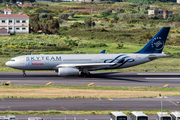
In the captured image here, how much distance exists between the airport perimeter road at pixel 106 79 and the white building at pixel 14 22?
62.6 meters

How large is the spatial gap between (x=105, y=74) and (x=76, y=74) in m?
8.00

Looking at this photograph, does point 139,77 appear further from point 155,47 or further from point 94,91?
point 94,91

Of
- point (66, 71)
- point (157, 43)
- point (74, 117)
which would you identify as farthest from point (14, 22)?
point (74, 117)

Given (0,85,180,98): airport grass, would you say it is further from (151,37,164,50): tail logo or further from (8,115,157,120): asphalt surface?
(151,37,164,50): tail logo

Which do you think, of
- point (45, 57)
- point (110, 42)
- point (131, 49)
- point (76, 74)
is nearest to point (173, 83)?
point (76, 74)

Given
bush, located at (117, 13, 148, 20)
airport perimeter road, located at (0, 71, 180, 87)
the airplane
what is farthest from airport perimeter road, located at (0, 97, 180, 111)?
bush, located at (117, 13, 148, 20)

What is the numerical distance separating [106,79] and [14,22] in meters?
75.9

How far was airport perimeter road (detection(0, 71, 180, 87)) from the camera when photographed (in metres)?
47.4

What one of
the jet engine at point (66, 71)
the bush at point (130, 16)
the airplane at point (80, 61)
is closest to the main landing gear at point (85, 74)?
the airplane at point (80, 61)

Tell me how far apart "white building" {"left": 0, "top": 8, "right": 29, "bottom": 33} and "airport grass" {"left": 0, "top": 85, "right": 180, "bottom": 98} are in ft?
252

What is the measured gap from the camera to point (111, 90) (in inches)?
1639

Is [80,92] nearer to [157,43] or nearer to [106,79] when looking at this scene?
[106,79]

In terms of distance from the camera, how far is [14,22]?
117 metres

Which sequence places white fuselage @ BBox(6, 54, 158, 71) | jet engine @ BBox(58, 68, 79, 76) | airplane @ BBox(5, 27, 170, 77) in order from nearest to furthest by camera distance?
jet engine @ BBox(58, 68, 79, 76) < airplane @ BBox(5, 27, 170, 77) < white fuselage @ BBox(6, 54, 158, 71)
